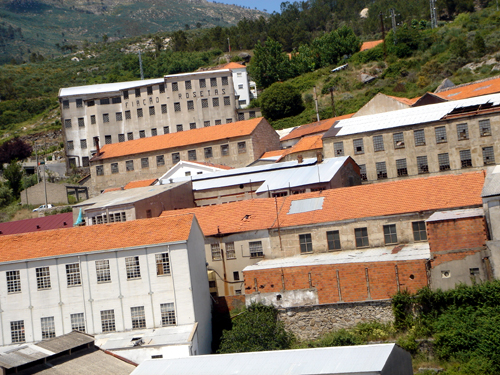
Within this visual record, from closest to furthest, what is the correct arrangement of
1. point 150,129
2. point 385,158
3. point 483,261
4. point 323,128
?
1. point 483,261
2. point 385,158
3. point 323,128
4. point 150,129

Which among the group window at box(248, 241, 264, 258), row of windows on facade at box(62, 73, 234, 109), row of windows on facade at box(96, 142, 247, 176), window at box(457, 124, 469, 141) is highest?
row of windows on facade at box(62, 73, 234, 109)

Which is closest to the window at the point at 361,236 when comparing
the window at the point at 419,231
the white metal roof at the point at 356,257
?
the white metal roof at the point at 356,257

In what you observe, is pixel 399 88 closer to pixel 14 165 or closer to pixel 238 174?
pixel 238 174

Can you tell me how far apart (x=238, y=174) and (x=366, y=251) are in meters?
19.9

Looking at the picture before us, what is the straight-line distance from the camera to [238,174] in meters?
54.1

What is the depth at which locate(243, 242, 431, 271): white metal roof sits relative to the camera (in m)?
33.2

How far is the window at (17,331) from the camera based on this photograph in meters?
34.8

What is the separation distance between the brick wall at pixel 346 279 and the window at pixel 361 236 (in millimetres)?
4548

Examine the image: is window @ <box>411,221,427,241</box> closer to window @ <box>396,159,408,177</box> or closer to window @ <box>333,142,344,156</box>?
window @ <box>396,159,408,177</box>

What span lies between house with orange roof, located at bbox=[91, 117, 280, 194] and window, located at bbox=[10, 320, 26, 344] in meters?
32.4

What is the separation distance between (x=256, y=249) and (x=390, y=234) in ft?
27.3

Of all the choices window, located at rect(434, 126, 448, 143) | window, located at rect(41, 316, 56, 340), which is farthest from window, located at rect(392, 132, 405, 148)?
window, located at rect(41, 316, 56, 340)

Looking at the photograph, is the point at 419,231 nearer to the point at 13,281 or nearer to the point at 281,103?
the point at 13,281

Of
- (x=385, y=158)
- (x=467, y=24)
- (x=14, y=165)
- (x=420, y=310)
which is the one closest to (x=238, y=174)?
(x=385, y=158)
